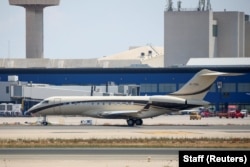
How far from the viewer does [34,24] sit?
19462 centimetres

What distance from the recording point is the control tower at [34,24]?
7648 inches

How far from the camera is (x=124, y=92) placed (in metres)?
137

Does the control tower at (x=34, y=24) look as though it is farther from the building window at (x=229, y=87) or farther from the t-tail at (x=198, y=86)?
the t-tail at (x=198, y=86)

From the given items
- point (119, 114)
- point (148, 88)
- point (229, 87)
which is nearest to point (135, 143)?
point (119, 114)

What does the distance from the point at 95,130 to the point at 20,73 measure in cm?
7225

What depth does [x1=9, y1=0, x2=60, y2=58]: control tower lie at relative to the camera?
637 feet

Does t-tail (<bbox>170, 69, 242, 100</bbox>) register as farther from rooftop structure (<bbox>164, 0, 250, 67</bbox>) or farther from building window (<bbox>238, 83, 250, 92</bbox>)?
rooftop structure (<bbox>164, 0, 250, 67</bbox>)

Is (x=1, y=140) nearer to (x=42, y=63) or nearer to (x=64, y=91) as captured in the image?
(x=64, y=91)

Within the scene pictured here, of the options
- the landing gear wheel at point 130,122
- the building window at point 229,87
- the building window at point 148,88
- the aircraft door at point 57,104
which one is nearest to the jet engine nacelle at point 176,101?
the landing gear wheel at point 130,122

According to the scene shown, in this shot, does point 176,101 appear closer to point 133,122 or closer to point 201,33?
point 133,122

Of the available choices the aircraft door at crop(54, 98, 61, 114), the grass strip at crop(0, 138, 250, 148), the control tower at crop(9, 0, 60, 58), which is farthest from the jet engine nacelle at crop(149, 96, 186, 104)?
the control tower at crop(9, 0, 60, 58)

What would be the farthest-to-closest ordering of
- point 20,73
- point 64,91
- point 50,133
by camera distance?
point 20,73, point 64,91, point 50,133

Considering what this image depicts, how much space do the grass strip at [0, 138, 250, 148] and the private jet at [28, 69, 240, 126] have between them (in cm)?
2462

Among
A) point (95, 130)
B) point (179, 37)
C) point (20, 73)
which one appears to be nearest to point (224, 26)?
point (179, 37)
